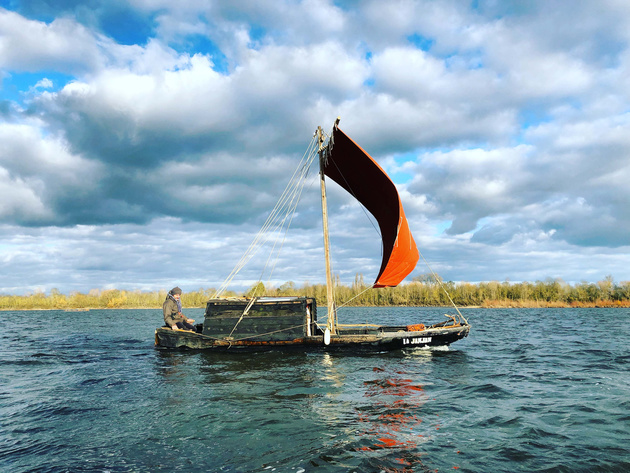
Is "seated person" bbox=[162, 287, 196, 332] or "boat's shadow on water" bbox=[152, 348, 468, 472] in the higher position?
"seated person" bbox=[162, 287, 196, 332]

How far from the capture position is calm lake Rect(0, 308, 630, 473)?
6.62 m

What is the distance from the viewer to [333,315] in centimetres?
1928

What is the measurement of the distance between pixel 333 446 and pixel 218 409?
148 inches

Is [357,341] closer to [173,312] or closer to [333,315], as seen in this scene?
[333,315]

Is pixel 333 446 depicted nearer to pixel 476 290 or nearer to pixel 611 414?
pixel 611 414

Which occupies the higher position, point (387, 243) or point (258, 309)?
point (387, 243)

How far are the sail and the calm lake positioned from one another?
15.4ft

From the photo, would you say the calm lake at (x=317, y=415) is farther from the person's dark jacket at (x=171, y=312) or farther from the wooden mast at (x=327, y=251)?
the person's dark jacket at (x=171, y=312)

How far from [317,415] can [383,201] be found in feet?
42.4

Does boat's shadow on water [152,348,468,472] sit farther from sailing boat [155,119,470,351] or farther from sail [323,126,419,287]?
sail [323,126,419,287]

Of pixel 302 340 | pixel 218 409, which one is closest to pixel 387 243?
pixel 302 340

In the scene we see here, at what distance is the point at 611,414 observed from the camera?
9156mm

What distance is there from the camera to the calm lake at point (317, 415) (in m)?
6.62

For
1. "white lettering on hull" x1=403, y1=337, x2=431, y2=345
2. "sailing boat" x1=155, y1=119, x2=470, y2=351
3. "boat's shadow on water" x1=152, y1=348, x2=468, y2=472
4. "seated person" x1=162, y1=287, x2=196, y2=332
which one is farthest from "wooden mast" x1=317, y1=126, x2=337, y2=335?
"seated person" x1=162, y1=287, x2=196, y2=332
